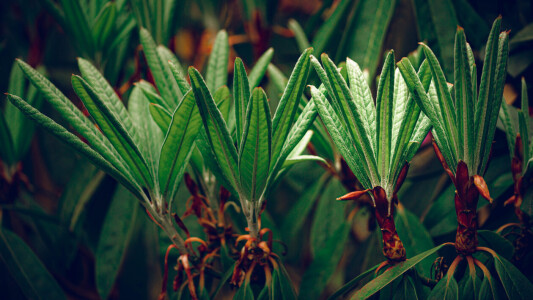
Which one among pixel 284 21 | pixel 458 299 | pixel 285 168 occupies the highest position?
pixel 284 21

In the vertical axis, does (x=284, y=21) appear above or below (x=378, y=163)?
above

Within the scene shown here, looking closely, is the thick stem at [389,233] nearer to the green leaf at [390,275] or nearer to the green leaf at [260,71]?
the green leaf at [390,275]

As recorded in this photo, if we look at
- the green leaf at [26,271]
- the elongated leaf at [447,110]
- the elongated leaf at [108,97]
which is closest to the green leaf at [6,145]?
the green leaf at [26,271]

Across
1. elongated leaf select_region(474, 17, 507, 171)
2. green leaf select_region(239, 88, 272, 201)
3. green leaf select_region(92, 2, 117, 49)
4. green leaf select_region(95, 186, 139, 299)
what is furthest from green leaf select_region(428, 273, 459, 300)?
green leaf select_region(92, 2, 117, 49)

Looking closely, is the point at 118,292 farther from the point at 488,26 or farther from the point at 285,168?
the point at 488,26

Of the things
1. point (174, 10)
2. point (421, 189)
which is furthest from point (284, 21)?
point (421, 189)
